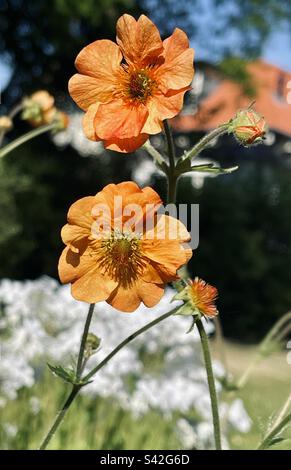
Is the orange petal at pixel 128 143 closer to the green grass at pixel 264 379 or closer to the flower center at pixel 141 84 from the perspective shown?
→ the flower center at pixel 141 84

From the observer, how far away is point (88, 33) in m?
6.28

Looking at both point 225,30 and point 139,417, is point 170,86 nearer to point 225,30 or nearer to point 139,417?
point 139,417

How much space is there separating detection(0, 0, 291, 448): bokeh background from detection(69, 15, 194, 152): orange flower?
4342mm

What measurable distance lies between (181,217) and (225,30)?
680 centimetres

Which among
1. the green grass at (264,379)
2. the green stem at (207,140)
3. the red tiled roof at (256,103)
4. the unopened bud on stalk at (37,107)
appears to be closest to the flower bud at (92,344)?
the green stem at (207,140)

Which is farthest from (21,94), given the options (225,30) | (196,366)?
(196,366)

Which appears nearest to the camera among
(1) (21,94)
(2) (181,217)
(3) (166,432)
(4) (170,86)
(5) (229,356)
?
(4) (170,86)

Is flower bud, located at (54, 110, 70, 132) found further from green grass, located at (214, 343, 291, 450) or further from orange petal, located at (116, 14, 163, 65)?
green grass, located at (214, 343, 291, 450)

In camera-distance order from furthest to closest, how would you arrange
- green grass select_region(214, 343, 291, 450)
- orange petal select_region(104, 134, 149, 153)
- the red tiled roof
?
the red tiled roof, green grass select_region(214, 343, 291, 450), orange petal select_region(104, 134, 149, 153)

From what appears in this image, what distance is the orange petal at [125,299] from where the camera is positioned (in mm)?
730

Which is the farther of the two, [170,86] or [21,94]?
[21,94]

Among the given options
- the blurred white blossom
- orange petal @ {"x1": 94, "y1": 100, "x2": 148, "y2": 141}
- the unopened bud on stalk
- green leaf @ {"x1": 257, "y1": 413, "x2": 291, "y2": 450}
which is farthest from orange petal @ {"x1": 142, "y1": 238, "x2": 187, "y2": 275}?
the blurred white blossom

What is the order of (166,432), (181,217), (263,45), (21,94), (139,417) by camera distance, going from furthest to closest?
(263,45) < (21,94) < (139,417) < (166,432) < (181,217)

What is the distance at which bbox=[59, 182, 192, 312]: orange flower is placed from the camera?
2.30 ft
